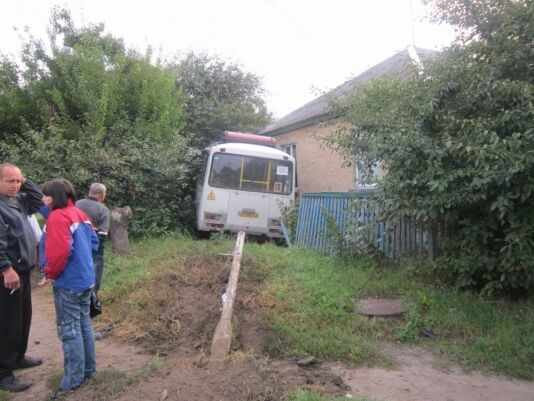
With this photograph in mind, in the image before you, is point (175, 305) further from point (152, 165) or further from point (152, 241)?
point (152, 165)

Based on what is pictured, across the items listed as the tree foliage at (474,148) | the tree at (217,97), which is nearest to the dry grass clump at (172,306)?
the tree foliage at (474,148)

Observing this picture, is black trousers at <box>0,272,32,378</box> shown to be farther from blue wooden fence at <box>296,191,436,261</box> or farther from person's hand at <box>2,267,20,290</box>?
blue wooden fence at <box>296,191,436,261</box>

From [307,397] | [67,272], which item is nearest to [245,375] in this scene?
[307,397]

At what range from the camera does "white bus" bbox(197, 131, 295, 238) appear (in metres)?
11.9

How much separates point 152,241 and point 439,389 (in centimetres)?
751

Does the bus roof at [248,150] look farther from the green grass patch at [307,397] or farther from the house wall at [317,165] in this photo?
the green grass patch at [307,397]

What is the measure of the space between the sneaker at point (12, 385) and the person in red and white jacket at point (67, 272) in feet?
1.42

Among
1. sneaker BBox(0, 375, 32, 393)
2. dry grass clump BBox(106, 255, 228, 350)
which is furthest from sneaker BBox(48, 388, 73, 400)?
dry grass clump BBox(106, 255, 228, 350)

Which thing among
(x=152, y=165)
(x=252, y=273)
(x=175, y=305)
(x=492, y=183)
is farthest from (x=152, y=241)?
(x=492, y=183)

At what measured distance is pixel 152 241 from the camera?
→ 1054cm

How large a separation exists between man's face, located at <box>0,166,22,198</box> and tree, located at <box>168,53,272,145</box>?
14.5m

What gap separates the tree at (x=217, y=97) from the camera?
754 inches

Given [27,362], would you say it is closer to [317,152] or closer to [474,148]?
[474,148]

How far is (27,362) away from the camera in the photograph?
4738 millimetres
